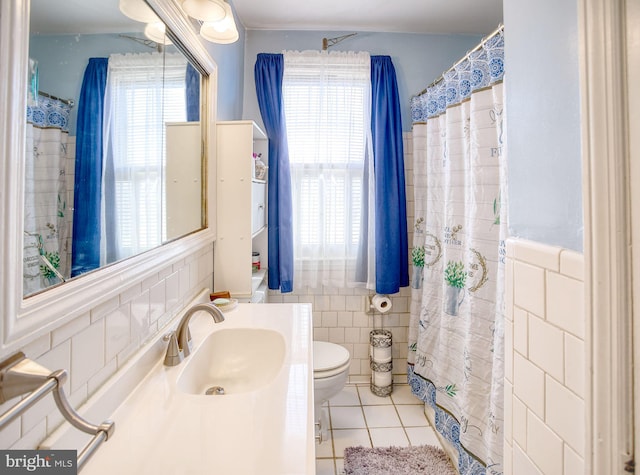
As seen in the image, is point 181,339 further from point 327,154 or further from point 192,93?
point 327,154

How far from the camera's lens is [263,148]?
2129 millimetres

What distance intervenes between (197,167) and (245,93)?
1.01 m

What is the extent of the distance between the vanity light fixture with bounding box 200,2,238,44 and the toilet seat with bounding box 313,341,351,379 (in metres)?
1.58

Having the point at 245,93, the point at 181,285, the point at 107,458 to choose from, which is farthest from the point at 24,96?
the point at 245,93

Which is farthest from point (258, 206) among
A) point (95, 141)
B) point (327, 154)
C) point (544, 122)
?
point (544, 122)

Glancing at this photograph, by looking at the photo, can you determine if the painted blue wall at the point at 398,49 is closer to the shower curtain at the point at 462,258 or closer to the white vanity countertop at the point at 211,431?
the shower curtain at the point at 462,258

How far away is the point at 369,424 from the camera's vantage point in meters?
1.87

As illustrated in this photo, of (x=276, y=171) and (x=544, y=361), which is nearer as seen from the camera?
(x=544, y=361)

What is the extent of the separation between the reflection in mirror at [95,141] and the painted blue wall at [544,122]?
3.22ft

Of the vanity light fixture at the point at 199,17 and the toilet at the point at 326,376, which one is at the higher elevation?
the vanity light fixture at the point at 199,17

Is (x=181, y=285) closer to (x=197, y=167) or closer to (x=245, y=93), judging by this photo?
(x=197, y=167)

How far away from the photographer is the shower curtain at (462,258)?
51.7 inches

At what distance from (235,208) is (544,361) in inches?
54.4

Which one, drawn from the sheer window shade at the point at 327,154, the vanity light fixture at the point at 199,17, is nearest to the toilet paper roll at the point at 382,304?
the sheer window shade at the point at 327,154
